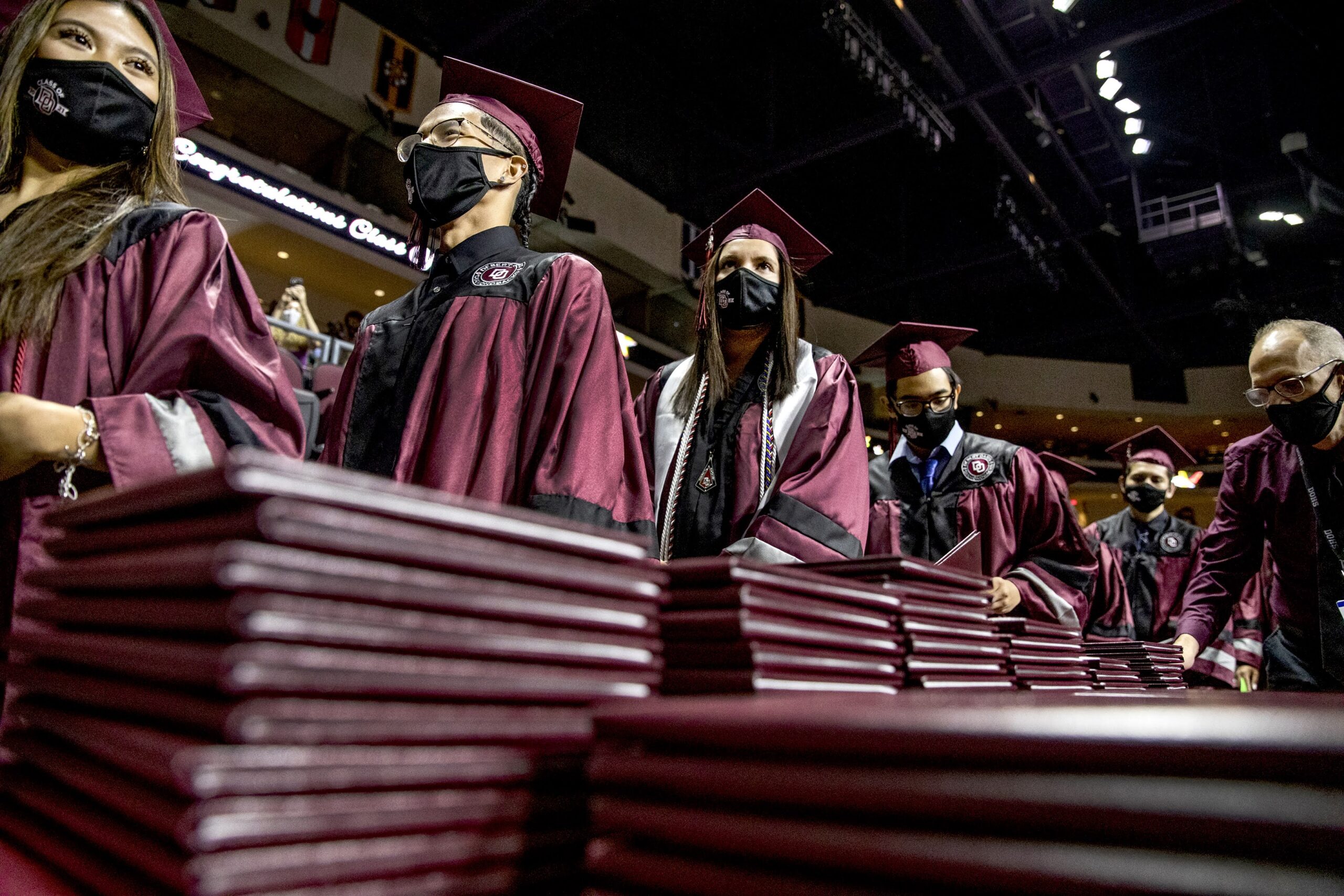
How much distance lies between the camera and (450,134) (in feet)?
6.45

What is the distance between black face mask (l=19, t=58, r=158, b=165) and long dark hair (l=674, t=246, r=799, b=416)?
4.59 ft

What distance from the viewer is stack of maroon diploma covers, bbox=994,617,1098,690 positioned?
1306mm

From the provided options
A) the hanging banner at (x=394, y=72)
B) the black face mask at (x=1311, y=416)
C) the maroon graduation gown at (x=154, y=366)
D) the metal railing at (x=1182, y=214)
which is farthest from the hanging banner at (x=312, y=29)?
the metal railing at (x=1182, y=214)

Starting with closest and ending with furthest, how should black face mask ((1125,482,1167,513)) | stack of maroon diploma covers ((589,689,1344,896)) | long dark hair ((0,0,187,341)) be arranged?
1. stack of maroon diploma covers ((589,689,1344,896))
2. long dark hair ((0,0,187,341))
3. black face mask ((1125,482,1167,513))

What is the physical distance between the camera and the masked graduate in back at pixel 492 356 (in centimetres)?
150

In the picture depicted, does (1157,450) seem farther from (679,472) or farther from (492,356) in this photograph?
(492,356)

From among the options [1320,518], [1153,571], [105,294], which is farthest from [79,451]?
[1153,571]

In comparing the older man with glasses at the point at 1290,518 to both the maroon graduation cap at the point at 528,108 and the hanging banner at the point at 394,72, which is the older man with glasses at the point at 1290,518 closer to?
the maroon graduation cap at the point at 528,108

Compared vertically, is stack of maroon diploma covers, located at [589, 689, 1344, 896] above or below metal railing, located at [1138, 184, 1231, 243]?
below

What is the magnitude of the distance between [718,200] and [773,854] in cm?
1185

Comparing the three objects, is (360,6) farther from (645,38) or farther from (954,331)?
(954,331)

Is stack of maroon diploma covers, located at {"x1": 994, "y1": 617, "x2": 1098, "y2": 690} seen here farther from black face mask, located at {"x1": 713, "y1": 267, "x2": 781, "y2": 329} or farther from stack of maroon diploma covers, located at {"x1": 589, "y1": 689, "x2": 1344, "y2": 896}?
black face mask, located at {"x1": 713, "y1": 267, "x2": 781, "y2": 329}

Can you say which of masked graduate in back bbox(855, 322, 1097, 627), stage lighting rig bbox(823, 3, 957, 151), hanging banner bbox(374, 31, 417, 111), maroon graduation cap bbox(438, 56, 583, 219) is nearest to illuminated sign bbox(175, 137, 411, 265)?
hanging banner bbox(374, 31, 417, 111)

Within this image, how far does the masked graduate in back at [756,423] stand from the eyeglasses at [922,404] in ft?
4.08
